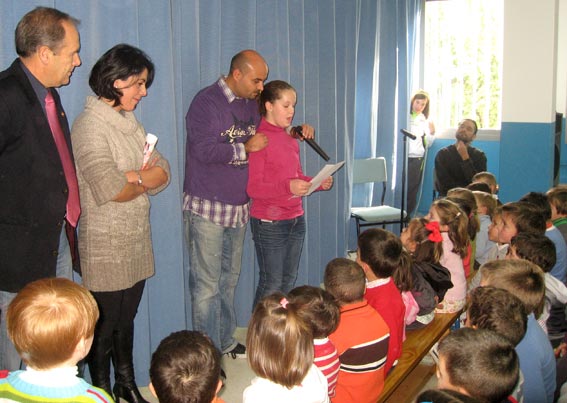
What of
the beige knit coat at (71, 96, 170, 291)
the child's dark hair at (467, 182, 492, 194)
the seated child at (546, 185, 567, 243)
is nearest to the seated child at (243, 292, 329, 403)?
the beige knit coat at (71, 96, 170, 291)

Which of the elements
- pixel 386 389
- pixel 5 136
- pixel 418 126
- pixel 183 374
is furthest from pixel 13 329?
pixel 418 126

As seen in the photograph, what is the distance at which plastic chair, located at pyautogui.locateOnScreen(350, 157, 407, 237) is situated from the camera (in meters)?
4.78

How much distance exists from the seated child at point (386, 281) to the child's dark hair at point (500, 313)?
35 centimetres

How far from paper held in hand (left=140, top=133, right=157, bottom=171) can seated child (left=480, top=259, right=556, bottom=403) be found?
4.58ft

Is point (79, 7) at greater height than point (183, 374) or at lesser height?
greater

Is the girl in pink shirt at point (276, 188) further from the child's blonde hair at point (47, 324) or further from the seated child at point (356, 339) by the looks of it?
the child's blonde hair at point (47, 324)

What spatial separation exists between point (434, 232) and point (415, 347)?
0.59m

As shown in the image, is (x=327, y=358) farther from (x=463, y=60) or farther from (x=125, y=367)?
(x=463, y=60)

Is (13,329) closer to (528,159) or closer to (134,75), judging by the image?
(134,75)

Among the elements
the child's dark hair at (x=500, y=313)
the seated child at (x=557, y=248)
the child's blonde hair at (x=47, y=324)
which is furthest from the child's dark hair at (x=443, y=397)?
the seated child at (x=557, y=248)

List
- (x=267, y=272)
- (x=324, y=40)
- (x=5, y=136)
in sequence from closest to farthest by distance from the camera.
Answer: (x=5, y=136)
(x=267, y=272)
(x=324, y=40)

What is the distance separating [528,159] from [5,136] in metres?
5.24

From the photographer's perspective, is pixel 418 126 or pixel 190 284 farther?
pixel 418 126

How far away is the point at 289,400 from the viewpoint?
160cm
